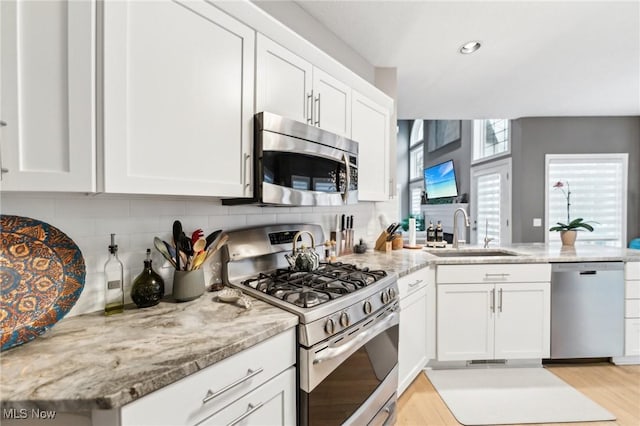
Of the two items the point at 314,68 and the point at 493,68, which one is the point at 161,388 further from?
the point at 493,68

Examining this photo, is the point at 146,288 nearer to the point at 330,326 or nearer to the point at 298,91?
the point at 330,326

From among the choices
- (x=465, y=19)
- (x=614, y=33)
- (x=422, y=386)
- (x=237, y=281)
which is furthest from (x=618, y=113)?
(x=237, y=281)

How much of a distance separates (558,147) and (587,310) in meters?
3.16

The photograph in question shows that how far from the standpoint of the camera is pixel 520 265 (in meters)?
2.37

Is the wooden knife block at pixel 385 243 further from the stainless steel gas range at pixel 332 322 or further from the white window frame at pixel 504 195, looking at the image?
the white window frame at pixel 504 195

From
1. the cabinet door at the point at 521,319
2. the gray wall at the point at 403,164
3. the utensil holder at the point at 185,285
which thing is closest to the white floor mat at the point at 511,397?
the cabinet door at the point at 521,319

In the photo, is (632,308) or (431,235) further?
(431,235)

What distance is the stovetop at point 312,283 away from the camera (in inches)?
50.3

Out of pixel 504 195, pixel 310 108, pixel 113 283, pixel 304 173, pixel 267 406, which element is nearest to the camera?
pixel 267 406

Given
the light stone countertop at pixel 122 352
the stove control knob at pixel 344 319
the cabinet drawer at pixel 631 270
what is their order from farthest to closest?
1. the cabinet drawer at pixel 631 270
2. the stove control knob at pixel 344 319
3. the light stone countertop at pixel 122 352

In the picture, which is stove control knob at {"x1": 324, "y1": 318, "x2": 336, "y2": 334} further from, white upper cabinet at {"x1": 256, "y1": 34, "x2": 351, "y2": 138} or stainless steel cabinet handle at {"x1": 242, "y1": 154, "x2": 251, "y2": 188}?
white upper cabinet at {"x1": 256, "y1": 34, "x2": 351, "y2": 138}

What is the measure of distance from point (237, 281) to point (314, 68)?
1.26 meters

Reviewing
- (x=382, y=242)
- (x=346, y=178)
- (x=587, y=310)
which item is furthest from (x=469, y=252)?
(x=346, y=178)

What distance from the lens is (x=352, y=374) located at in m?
1.38
